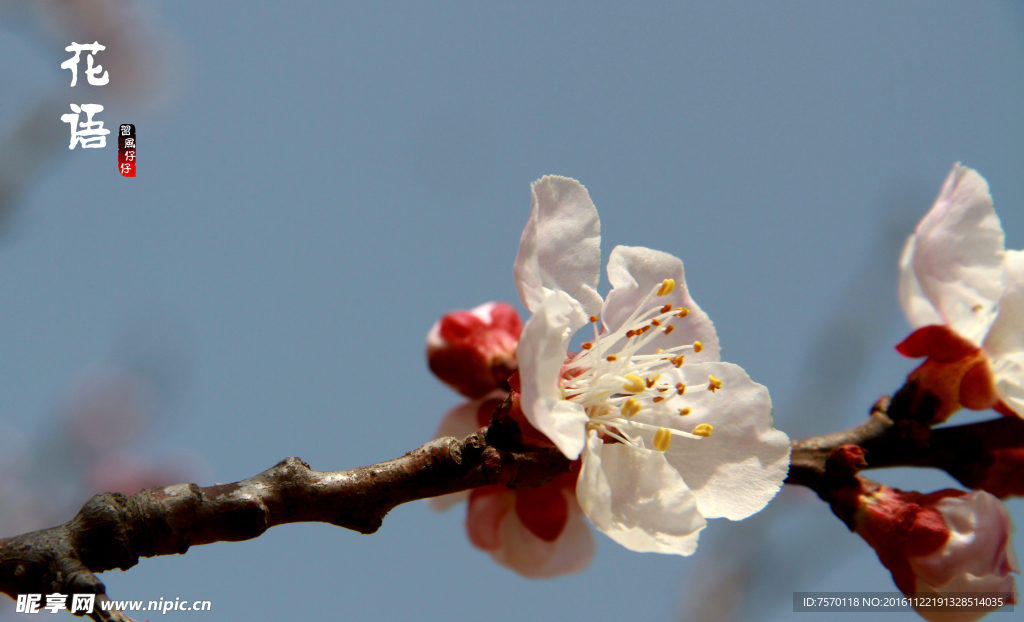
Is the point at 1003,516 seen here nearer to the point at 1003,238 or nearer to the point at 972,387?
the point at 972,387

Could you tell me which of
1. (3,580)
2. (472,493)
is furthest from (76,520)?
(472,493)

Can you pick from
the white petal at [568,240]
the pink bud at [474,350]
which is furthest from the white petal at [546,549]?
the white petal at [568,240]

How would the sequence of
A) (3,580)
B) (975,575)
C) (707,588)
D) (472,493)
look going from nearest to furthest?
1. (3,580)
2. (975,575)
3. (472,493)
4. (707,588)

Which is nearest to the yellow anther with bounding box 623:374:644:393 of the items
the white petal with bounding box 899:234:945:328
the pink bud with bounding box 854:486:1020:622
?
the pink bud with bounding box 854:486:1020:622

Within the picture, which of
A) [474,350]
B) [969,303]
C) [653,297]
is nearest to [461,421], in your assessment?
[474,350]

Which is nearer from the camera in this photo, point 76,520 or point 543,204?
point 76,520

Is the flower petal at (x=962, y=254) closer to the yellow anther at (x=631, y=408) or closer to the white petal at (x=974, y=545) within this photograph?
the white petal at (x=974, y=545)

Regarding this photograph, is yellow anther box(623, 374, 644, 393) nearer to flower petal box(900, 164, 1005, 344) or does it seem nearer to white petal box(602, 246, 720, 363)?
white petal box(602, 246, 720, 363)
